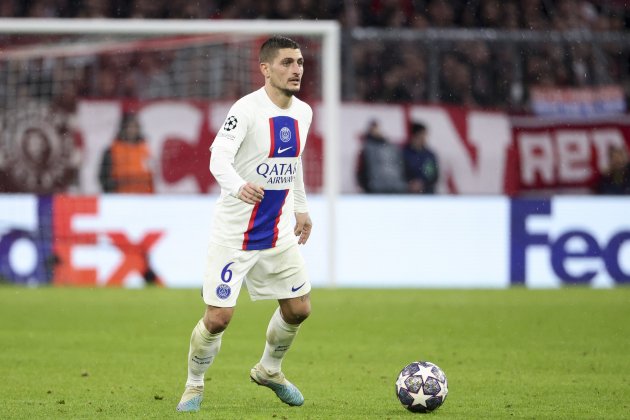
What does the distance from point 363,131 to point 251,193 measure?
11816 mm

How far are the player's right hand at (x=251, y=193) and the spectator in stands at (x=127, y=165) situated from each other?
33.6 ft

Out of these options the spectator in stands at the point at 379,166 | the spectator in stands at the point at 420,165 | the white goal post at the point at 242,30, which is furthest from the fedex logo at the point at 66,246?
the spectator in stands at the point at 420,165

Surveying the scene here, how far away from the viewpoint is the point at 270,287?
7.50 metres

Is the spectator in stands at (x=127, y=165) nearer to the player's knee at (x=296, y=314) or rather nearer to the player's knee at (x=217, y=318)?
the player's knee at (x=296, y=314)

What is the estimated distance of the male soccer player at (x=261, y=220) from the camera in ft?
23.8

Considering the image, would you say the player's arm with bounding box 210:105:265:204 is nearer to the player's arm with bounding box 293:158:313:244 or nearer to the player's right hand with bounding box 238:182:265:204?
the player's right hand with bounding box 238:182:265:204

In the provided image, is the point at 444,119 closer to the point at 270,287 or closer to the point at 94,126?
the point at 94,126

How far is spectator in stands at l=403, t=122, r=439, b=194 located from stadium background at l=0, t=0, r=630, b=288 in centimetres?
48

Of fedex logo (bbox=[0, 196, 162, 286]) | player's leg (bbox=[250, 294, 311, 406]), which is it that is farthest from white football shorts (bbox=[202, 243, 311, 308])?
fedex logo (bbox=[0, 196, 162, 286])

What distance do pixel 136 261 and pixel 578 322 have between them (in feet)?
19.7

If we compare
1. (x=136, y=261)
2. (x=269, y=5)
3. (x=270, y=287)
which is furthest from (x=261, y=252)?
(x=269, y=5)

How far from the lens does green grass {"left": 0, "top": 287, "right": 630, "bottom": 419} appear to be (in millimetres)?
7730

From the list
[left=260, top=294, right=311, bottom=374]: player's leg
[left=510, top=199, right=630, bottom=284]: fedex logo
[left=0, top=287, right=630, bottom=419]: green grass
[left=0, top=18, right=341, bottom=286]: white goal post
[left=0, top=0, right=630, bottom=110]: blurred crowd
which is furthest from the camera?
[left=0, top=0, right=630, bottom=110]: blurred crowd

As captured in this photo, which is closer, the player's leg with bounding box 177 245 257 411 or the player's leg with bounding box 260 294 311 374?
the player's leg with bounding box 177 245 257 411
